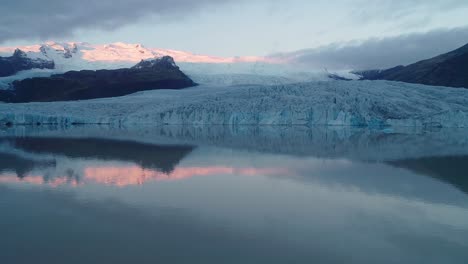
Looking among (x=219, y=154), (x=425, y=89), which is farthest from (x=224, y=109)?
(x=219, y=154)

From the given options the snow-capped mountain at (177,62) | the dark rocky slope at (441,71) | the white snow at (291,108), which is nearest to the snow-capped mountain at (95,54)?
the snow-capped mountain at (177,62)

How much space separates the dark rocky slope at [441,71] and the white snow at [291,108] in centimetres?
2555

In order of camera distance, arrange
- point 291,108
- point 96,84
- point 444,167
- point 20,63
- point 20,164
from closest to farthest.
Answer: point 444,167 → point 20,164 → point 291,108 → point 96,84 → point 20,63

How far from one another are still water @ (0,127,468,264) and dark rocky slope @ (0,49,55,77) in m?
64.1

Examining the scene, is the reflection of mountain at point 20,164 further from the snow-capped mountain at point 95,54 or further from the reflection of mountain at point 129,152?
the snow-capped mountain at point 95,54

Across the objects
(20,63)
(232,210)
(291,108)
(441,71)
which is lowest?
(232,210)

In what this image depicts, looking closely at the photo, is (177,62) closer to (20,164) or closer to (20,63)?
(20,63)

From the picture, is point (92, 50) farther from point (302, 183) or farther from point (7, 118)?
point (302, 183)

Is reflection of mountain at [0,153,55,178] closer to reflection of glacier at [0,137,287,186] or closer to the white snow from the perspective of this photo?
reflection of glacier at [0,137,287,186]

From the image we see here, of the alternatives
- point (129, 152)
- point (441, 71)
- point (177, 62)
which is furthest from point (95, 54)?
point (129, 152)

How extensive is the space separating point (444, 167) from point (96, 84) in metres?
51.7

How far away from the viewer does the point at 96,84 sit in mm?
57188

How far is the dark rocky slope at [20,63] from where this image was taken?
6919 cm

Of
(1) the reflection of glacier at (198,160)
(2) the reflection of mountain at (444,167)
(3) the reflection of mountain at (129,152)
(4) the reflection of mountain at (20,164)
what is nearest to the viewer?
(2) the reflection of mountain at (444,167)
